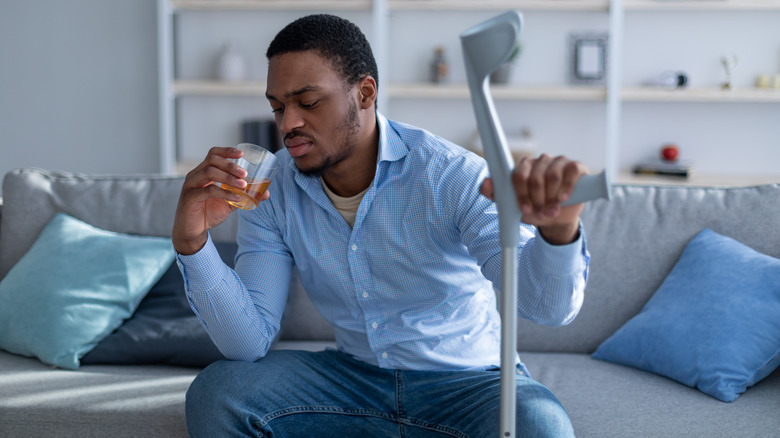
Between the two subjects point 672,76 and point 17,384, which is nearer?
point 17,384

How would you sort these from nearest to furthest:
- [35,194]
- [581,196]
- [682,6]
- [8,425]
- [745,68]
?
[581,196], [8,425], [35,194], [682,6], [745,68]

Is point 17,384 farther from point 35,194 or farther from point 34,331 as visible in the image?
point 35,194

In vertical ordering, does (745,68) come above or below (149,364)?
above

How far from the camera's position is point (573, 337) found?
205 cm

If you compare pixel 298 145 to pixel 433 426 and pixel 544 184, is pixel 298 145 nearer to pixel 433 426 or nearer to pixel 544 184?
pixel 433 426

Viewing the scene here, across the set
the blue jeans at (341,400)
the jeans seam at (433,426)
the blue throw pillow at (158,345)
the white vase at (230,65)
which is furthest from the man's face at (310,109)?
the white vase at (230,65)

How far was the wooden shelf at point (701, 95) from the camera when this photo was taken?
12.3 feet

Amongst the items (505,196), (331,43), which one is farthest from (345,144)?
(505,196)

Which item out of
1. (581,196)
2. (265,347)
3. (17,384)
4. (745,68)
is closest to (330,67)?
(265,347)

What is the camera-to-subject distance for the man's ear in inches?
64.9

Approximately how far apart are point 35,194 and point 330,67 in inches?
43.6

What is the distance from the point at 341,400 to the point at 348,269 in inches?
10.0

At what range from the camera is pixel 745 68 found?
405cm

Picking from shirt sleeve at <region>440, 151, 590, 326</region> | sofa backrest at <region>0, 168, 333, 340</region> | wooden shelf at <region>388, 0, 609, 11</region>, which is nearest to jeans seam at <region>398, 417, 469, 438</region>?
shirt sleeve at <region>440, 151, 590, 326</region>
